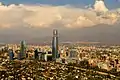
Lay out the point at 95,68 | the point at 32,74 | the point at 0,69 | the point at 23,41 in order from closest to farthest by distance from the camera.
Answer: the point at 32,74, the point at 0,69, the point at 95,68, the point at 23,41

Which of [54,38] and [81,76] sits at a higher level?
[54,38]

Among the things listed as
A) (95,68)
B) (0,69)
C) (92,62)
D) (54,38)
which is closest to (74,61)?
(92,62)

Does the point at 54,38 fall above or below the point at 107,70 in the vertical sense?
above

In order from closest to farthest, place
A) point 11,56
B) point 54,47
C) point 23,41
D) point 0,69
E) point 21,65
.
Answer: point 0,69 → point 21,65 → point 11,56 → point 54,47 → point 23,41

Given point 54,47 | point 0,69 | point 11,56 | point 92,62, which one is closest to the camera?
point 0,69

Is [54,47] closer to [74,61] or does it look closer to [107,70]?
[74,61]

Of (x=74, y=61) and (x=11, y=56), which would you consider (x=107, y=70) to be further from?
(x=11, y=56)

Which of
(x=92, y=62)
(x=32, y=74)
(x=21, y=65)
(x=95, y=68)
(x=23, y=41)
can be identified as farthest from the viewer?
(x=23, y=41)

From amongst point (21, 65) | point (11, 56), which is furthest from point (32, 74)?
point (11, 56)

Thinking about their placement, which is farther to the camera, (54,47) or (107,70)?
(54,47)
